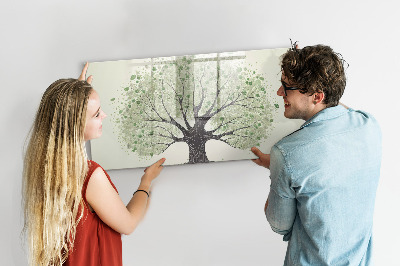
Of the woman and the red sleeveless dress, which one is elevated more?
the woman

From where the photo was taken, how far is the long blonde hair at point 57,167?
129 cm

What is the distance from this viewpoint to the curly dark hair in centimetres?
133

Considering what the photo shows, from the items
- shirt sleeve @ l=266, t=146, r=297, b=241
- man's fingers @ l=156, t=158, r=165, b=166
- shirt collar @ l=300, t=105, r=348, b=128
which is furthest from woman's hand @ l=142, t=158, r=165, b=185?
shirt collar @ l=300, t=105, r=348, b=128

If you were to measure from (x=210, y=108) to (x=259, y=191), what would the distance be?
47 cm

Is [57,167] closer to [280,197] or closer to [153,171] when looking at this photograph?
[153,171]

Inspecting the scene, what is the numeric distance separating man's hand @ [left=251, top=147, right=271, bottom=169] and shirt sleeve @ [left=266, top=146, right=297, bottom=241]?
45 centimetres

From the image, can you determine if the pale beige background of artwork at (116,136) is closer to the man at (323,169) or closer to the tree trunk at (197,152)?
the tree trunk at (197,152)

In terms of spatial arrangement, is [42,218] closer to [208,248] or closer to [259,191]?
[208,248]

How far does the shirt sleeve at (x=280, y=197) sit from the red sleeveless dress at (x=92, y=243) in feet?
1.91

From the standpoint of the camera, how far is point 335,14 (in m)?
1.85

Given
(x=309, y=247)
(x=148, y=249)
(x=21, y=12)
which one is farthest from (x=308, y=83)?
(x=21, y=12)

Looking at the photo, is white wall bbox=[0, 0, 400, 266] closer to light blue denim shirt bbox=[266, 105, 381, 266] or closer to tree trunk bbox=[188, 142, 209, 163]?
tree trunk bbox=[188, 142, 209, 163]

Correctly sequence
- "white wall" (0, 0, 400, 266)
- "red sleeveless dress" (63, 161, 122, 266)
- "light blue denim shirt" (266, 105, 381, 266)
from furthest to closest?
1. "white wall" (0, 0, 400, 266)
2. "red sleeveless dress" (63, 161, 122, 266)
3. "light blue denim shirt" (266, 105, 381, 266)

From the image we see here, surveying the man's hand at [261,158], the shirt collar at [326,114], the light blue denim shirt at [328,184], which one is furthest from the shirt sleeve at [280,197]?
the man's hand at [261,158]
